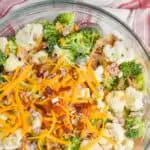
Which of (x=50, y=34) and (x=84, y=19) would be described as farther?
(x=84, y=19)

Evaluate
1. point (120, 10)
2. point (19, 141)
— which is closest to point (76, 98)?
point (19, 141)

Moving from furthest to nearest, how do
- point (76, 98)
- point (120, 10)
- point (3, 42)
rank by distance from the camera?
1. point (120, 10)
2. point (3, 42)
3. point (76, 98)

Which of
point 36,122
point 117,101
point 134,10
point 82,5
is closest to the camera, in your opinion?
point 36,122

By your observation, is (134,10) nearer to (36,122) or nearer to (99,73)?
(99,73)

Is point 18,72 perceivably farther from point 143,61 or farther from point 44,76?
point 143,61

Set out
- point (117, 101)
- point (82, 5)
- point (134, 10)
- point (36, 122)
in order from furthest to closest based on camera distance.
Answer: point (134, 10) < point (82, 5) < point (117, 101) < point (36, 122)

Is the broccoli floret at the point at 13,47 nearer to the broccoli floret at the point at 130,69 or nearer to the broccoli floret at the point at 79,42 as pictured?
the broccoli floret at the point at 79,42

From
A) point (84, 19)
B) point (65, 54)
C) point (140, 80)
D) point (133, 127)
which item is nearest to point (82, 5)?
point (84, 19)

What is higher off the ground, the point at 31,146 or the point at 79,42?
the point at 79,42
